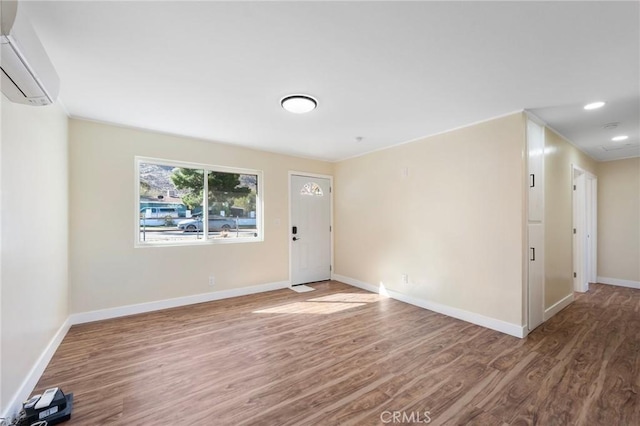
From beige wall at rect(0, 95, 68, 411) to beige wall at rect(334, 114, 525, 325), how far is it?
13.4ft

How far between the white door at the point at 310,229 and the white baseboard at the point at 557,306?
3.46 m

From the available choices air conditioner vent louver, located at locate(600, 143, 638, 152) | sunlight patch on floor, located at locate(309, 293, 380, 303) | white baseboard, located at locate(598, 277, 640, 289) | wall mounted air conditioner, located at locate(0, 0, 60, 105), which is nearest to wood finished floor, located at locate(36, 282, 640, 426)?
sunlight patch on floor, located at locate(309, 293, 380, 303)

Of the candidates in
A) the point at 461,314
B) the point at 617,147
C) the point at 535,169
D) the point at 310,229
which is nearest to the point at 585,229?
the point at 617,147

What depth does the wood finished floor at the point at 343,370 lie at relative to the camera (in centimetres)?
179

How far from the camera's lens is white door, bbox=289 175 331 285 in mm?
5082

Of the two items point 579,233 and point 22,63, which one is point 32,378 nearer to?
point 22,63

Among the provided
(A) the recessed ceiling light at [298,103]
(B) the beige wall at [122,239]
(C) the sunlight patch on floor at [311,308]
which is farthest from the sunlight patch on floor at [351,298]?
(A) the recessed ceiling light at [298,103]

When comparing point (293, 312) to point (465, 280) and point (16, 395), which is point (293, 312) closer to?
point (465, 280)

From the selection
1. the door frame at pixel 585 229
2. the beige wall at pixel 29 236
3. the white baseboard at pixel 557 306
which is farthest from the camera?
the door frame at pixel 585 229

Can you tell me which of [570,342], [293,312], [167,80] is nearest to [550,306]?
[570,342]

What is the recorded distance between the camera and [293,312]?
3648mm

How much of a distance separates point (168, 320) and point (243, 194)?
215 centimetres

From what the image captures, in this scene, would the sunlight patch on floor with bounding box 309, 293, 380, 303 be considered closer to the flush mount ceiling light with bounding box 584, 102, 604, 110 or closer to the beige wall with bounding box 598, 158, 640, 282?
the flush mount ceiling light with bounding box 584, 102, 604, 110

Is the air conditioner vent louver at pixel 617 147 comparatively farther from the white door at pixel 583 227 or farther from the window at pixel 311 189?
the window at pixel 311 189
